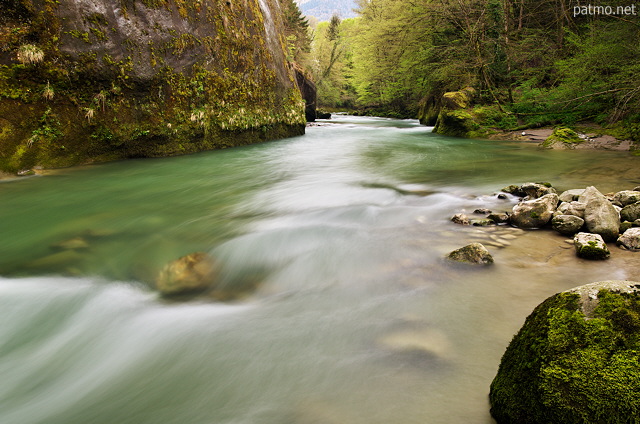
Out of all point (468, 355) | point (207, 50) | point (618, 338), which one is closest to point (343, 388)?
point (468, 355)

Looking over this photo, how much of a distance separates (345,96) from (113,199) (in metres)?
47.5

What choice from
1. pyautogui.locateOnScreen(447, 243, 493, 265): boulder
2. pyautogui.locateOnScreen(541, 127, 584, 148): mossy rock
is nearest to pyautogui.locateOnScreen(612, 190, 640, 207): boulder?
pyautogui.locateOnScreen(447, 243, 493, 265): boulder

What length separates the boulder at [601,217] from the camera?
374cm

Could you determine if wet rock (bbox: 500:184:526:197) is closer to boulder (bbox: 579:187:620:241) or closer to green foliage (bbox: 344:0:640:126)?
boulder (bbox: 579:187:620:241)

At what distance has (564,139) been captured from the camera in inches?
444

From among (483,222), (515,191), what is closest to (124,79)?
(483,222)

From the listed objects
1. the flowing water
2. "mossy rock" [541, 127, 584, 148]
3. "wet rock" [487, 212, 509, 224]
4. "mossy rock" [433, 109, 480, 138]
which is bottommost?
the flowing water

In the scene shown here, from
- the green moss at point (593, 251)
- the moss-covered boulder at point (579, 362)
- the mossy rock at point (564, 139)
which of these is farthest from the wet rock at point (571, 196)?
the mossy rock at point (564, 139)

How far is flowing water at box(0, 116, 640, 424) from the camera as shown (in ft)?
6.66

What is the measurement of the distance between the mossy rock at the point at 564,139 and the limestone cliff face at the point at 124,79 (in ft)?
33.2

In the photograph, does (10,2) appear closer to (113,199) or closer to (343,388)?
(113,199)

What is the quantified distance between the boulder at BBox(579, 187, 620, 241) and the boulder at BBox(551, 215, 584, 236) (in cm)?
9

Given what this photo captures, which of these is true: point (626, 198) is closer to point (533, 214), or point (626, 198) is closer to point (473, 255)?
point (533, 214)

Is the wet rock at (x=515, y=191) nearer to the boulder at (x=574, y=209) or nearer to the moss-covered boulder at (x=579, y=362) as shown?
→ the boulder at (x=574, y=209)
